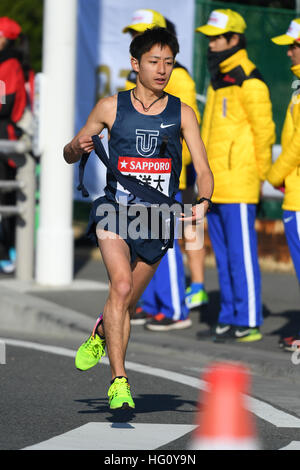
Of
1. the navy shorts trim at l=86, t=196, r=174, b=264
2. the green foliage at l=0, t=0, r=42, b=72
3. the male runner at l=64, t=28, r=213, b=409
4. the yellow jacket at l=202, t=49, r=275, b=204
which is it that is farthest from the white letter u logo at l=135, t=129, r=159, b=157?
the green foliage at l=0, t=0, r=42, b=72

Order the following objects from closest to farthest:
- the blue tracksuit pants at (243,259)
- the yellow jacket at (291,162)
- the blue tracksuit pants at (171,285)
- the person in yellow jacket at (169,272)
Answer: the yellow jacket at (291,162), the blue tracksuit pants at (243,259), the person in yellow jacket at (169,272), the blue tracksuit pants at (171,285)

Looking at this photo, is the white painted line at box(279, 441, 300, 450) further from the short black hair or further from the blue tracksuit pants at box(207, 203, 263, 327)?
the blue tracksuit pants at box(207, 203, 263, 327)

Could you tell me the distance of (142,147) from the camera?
22.8 ft

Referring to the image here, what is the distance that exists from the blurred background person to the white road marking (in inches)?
129

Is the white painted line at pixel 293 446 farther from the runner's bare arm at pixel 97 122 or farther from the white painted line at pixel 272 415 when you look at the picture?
the runner's bare arm at pixel 97 122

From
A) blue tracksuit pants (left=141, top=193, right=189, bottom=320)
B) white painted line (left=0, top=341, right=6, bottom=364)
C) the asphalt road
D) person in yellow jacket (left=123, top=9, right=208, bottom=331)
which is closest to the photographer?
the asphalt road

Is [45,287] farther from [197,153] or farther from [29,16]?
Result: [29,16]

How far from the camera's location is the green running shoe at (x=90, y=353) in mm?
6977

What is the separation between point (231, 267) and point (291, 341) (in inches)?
32.1

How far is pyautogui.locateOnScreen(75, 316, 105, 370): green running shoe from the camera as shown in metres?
6.98

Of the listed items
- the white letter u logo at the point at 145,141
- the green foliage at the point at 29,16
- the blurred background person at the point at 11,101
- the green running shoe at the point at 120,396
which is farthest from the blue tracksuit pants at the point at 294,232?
the green foliage at the point at 29,16

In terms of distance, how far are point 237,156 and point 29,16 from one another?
31.8 feet

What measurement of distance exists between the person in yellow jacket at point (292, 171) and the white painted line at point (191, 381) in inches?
43.1
